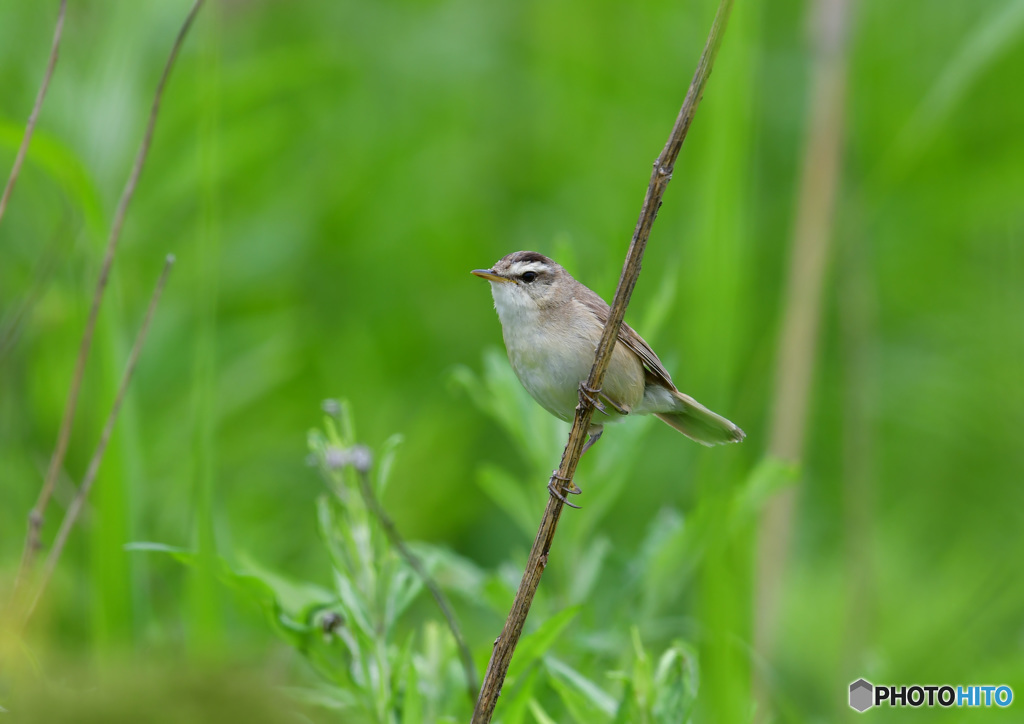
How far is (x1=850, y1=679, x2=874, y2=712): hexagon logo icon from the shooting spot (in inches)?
99.4

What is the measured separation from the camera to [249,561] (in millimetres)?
2094

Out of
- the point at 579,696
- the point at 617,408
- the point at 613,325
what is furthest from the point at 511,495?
the point at 613,325

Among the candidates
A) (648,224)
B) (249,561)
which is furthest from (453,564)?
(648,224)

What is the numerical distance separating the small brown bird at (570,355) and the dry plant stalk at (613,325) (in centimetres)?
68

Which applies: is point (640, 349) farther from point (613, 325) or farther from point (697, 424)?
point (613, 325)

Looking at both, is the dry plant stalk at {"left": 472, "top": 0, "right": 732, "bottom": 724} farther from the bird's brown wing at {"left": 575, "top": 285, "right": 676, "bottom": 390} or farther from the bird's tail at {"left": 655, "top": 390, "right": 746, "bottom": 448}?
the bird's brown wing at {"left": 575, "top": 285, "right": 676, "bottom": 390}

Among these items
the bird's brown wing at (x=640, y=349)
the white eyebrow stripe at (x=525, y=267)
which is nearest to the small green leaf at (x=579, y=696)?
the bird's brown wing at (x=640, y=349)

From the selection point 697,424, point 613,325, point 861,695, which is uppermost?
point 613,325

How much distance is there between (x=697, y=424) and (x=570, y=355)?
0.51 m

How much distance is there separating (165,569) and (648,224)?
8.79 feet

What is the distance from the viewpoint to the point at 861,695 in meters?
2.55

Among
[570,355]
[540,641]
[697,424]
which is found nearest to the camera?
[540,641]

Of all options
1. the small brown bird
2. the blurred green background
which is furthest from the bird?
the blurred green background

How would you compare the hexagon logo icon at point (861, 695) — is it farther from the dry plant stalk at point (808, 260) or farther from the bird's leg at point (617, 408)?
the bird's leg at point (617, 408)
